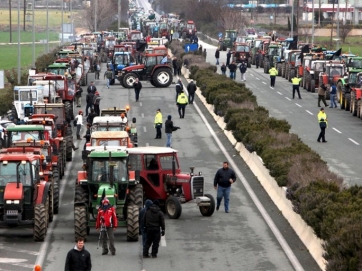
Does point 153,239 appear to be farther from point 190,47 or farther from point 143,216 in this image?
point 190,47

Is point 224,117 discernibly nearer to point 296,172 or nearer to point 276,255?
point 296,172

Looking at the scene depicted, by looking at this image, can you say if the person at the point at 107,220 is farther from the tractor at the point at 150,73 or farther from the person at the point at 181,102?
the tractor at the point at 150,73

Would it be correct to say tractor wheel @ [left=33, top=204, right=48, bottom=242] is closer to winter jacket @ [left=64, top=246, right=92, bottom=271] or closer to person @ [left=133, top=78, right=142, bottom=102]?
winter jacket @ [left=64, top=246, right=92, bottom=271]

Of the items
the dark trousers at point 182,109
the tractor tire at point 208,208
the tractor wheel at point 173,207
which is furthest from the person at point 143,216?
the dark trousers at point 182,109

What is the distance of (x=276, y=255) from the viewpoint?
83.6ft

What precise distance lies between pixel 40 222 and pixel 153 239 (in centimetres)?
323

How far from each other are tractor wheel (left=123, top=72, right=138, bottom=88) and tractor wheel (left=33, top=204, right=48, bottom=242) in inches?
1640

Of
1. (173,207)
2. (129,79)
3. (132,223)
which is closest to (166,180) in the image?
(173,207)

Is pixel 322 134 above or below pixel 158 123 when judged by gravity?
below

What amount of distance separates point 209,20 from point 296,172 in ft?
444

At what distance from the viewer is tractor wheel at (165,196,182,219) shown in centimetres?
2952

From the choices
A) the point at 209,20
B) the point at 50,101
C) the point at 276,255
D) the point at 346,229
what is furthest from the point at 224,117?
the point at 209,20

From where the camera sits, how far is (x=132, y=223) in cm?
2623

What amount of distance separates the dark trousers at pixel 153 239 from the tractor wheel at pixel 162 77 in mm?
43465
